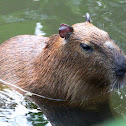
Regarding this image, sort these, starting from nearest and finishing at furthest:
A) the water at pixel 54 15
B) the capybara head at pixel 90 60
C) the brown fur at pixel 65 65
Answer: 1. the capybara head at pixel 90 60
2. the brown fur at pixel 65 65
3. the water at pixel 54 15

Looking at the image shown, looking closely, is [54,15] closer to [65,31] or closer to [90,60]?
[65,31]

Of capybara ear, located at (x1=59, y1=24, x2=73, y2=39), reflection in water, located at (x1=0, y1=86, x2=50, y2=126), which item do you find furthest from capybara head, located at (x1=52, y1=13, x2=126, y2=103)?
reflection in water, located at (x1=0, y1=86, x2=50, y2=126)

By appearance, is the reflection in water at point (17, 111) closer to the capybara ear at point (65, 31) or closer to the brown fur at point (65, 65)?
the brown fur at point (65, 65)

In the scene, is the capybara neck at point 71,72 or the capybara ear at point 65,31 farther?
the capybara ear at point 65,31

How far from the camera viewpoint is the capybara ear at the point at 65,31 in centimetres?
614

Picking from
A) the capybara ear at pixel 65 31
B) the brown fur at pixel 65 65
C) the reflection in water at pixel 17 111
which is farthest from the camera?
the reflection in water at pixel 17 111

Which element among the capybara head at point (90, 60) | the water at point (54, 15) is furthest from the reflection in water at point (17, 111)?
the water at point (54, 15)

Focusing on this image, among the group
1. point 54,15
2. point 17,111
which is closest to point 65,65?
point 17,111

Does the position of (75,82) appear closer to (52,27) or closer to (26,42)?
(26,42)

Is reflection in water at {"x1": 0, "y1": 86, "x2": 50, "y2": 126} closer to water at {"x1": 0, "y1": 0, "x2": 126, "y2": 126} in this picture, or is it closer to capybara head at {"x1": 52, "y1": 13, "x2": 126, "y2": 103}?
capybara head at {"x1": 52, "y1": 13, "x2": 126, "y2": 103}

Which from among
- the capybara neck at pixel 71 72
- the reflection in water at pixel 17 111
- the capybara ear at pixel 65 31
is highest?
the capybara ear at pixel 65 31

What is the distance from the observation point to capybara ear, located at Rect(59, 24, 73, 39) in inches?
242

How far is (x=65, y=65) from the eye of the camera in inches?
250

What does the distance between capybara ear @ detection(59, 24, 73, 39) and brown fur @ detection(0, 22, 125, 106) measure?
0.24ft
